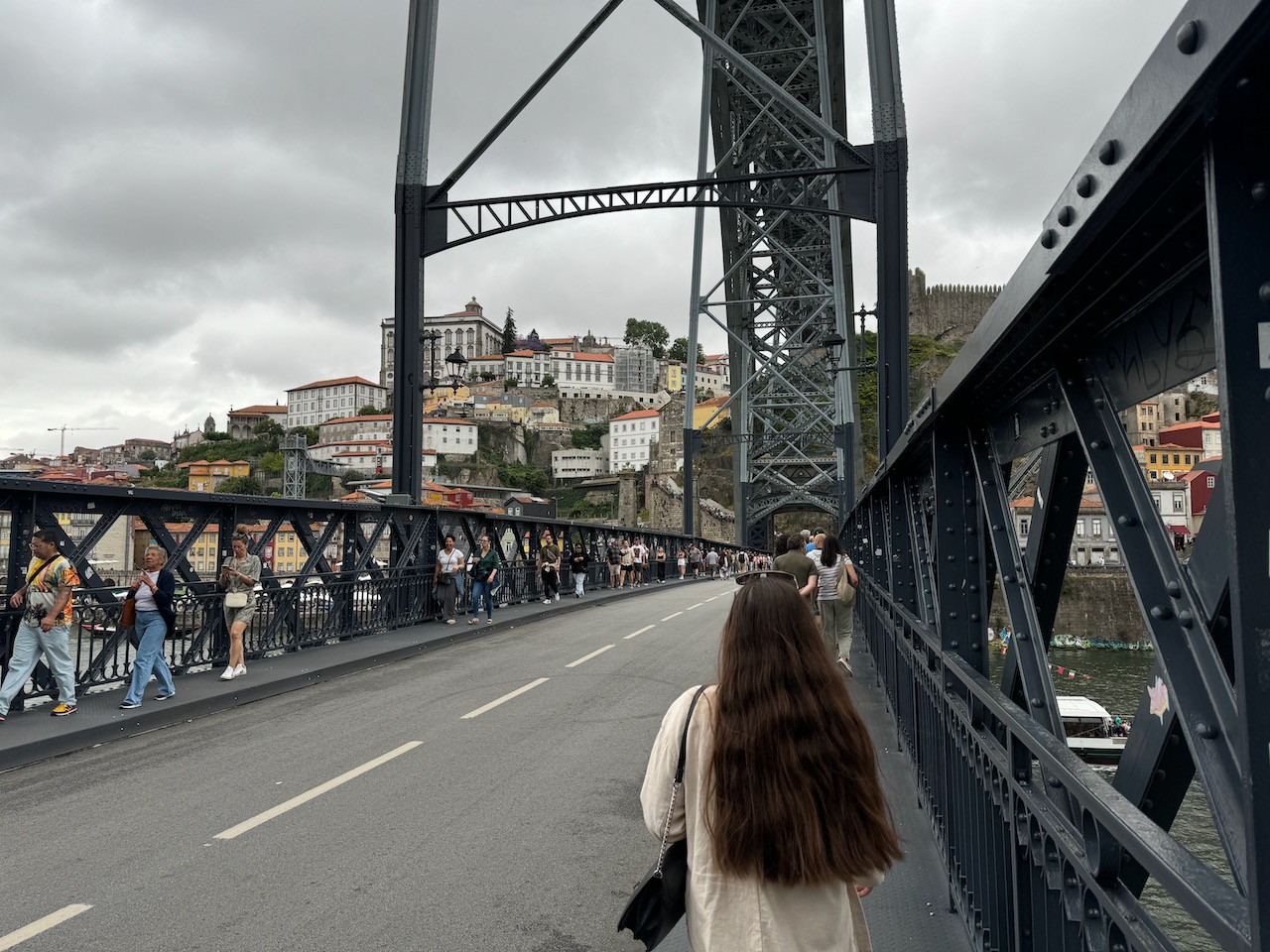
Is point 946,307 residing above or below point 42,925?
above

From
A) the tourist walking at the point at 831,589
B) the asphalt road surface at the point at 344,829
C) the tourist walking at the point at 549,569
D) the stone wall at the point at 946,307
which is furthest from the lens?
the stone wall at the point at 946,307

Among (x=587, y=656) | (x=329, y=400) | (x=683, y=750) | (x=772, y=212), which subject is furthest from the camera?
(x=329, y=400)

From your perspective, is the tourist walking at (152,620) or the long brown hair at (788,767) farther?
the tourist walking at (152,620)

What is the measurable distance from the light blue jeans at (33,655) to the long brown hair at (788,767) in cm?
791

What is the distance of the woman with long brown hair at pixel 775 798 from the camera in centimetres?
225

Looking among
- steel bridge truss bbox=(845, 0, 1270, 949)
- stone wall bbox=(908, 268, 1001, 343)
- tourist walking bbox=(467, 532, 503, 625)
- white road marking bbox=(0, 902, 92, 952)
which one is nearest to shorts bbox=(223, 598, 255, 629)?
tourist walking bbox=(467, 532, 503, 625)

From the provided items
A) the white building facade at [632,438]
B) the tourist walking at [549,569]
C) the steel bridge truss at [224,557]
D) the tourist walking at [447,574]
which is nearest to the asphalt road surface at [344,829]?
the steel bridge truss at [224,557]

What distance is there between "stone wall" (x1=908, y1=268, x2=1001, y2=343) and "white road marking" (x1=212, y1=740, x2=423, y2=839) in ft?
389

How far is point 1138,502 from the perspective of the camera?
2033 millimetres

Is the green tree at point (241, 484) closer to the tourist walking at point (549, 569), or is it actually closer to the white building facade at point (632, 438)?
the white building facade at point (632, 438)

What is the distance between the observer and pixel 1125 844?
174 cm

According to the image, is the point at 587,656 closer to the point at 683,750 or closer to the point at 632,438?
the point at 683,750

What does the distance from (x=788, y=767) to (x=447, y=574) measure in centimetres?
1557

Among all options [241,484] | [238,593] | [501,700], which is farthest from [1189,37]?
[241,484]
